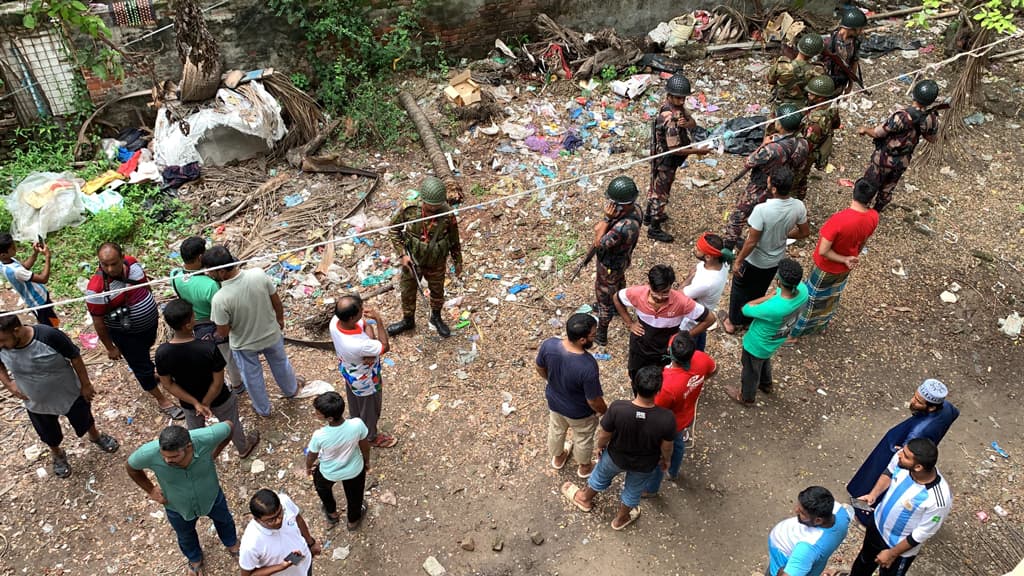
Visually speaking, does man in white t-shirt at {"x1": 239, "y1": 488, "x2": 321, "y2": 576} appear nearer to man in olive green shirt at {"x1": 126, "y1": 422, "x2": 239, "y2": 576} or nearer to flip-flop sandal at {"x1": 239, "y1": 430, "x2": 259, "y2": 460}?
man in olive green shirt at {"x1": 126, "y1": 422, "x2": 239, "y2": 576}

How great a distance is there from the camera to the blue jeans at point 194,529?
3.73m

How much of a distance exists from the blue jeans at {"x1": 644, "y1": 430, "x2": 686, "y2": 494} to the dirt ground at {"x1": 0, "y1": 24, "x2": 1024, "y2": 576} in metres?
0.15

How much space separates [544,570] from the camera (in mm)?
4090

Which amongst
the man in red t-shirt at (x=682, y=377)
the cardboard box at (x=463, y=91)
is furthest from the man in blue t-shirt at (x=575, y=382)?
the cardboard box at (x=463, y=91)

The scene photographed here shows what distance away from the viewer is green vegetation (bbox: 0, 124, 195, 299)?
625 cm

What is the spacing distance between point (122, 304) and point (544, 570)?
10.6ft

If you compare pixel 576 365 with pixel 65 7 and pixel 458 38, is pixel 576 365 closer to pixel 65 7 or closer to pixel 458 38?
pixel 65 7

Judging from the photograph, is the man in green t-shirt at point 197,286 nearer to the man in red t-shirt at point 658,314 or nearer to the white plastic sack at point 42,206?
the man in red t-shirt at point 658,314

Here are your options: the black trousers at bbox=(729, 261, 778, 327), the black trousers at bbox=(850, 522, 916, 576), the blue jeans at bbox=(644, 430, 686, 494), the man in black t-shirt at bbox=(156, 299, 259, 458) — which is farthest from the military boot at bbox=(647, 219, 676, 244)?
the man in black t-shirt at bbox=(156, 299, 259, 458)

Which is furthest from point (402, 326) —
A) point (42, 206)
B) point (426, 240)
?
point (42, 206)

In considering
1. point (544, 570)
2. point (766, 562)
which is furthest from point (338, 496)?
point (766, 562)

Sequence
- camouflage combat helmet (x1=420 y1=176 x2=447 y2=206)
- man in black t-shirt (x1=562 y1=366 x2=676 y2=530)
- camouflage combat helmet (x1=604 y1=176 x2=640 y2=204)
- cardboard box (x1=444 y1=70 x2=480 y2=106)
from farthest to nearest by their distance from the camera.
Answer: cardboard box (x1=444 y1=70 x2=480 y2=106), camouflage combat helmet (x1=420 y1=176 x2=447 y2=206), camouflage combat helmet (x1=604 y1=176 x2=640 y2=204), man in black t-shirt (x1=562 y1=366 x2=676 y2=530)

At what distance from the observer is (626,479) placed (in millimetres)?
4016

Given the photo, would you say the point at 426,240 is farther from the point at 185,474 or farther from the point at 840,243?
the point at 840,243
